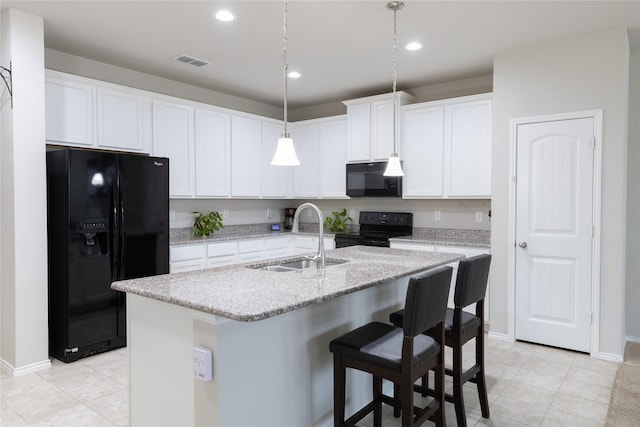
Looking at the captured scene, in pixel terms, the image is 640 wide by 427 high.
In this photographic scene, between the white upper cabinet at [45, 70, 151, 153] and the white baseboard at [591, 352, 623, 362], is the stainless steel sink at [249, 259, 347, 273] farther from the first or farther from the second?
the white baseboard at [591, 352, 623, 362]

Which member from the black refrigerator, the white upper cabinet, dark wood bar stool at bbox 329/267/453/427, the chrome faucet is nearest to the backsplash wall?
the white upper cabinet

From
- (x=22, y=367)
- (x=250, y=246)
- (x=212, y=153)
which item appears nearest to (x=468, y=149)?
(x=250, y=246)

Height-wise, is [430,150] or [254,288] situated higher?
[430,150]

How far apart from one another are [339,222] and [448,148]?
1.73 meters

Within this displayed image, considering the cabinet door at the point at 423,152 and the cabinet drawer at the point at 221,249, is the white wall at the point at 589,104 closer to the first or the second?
the cabinet door at the point at 423,152

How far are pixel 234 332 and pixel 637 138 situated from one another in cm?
388

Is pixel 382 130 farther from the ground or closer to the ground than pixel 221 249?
farther from the ground

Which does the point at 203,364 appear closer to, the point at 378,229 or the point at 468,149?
the point at 468,149

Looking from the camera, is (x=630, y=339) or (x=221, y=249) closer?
(x=630, y=339)

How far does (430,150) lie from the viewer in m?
4.61

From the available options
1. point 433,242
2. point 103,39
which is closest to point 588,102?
point 433,242

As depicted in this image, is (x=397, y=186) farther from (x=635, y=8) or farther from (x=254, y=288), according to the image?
(x=254, y=288)

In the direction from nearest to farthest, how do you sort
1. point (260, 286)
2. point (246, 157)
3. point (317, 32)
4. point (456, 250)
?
point (260, 286) < point (317, 32) < point (456, 250) < point (246, 157)

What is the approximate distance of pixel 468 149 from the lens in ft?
14.3
